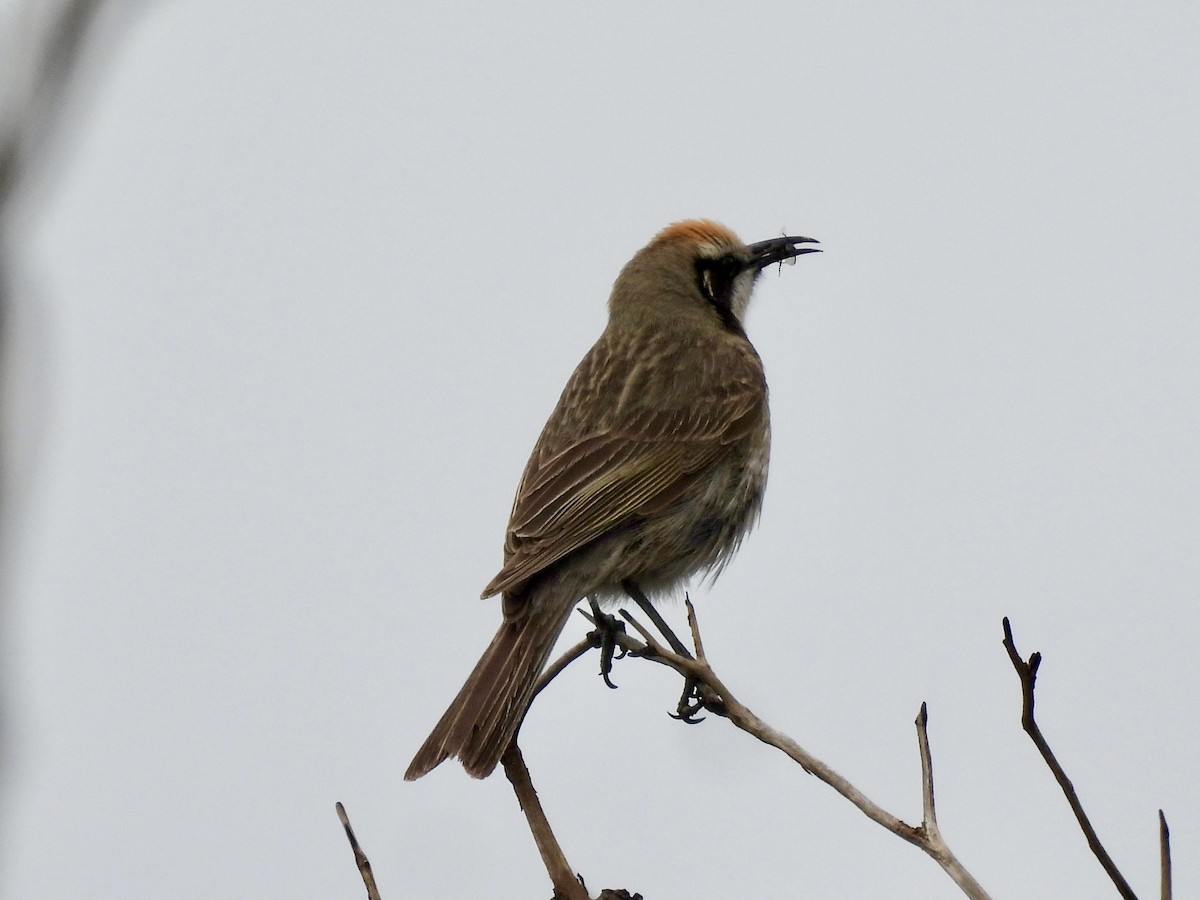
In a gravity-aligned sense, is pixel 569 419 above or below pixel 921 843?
above

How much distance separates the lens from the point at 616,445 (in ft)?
23.6

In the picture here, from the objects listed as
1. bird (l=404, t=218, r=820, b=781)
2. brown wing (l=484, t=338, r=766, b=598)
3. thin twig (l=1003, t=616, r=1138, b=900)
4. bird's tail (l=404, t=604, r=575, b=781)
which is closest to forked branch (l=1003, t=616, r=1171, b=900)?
thin twig (l=1003, t=616, r=1138, b=900)

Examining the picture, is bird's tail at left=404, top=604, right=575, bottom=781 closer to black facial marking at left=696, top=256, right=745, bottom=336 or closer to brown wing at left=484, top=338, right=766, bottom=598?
brown wing at left=484, top=338, right=766, bottom=598

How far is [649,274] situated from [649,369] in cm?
92

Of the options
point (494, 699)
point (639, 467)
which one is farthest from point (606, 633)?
point (639, 467)

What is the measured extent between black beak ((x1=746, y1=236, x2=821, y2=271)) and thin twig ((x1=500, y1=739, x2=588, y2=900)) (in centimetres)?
445

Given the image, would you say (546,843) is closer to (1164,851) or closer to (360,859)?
(360,859)

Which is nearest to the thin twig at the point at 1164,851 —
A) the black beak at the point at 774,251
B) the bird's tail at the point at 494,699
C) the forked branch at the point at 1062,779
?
the forked branch at the point at 1062,779

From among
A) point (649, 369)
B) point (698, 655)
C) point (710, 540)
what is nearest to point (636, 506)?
point (710, 540)

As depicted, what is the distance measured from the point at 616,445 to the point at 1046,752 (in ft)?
14.7

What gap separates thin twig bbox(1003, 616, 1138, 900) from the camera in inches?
103

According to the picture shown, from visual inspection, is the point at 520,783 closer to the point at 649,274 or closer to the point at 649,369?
the point at 649,369

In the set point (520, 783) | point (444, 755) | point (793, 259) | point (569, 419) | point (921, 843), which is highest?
point (793, 259)

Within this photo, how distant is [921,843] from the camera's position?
10.5 ft
